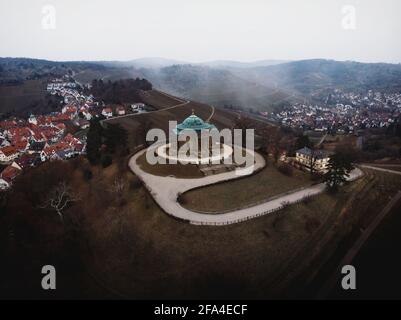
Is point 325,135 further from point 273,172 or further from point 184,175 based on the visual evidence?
point 184,175

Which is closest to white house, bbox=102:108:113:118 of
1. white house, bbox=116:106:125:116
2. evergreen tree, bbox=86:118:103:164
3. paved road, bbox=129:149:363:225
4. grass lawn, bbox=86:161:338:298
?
white house, bbox=116:106:125:116

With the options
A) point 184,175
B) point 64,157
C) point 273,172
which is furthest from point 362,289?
point 64,157

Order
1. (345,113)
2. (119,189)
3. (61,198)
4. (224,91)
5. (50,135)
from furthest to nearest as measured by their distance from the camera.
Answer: (224,91) < (345,113) < (50,135) < (119,189) < (61,198)

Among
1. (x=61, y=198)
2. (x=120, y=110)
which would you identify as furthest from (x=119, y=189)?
(x=120, y=110)

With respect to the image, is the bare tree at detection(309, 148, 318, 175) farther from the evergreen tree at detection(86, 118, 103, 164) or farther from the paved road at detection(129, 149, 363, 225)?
the evergreen tree at detection(86, 118, 103, 164)

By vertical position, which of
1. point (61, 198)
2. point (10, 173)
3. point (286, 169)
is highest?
point (286, 169)

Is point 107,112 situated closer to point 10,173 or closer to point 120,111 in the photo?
point 120,111
